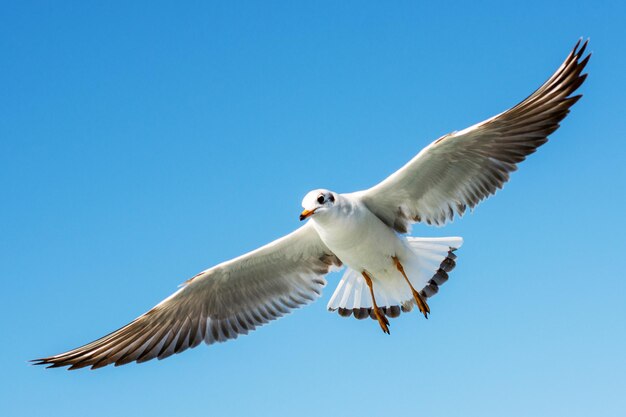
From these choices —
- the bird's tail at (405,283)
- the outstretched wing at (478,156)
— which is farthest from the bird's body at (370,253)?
the outstretched wing at (478,156)

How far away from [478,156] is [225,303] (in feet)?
11.0

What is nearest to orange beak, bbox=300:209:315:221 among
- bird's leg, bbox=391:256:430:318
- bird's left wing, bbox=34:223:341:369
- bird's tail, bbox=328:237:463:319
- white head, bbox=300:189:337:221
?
white head, bbox=300:189:337:221

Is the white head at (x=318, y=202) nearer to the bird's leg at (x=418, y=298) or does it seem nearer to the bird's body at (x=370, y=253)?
the bird's body at (x=370, y=253)

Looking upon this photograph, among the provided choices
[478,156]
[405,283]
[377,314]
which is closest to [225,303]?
[377,314]

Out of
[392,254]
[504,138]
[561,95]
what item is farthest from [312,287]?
[561,95]

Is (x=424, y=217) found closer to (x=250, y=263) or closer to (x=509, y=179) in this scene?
(x=509, y=179)

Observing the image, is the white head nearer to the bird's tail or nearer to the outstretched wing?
the outstretched wing

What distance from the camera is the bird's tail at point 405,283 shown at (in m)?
9.98

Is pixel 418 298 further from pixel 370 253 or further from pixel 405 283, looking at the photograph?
pixel 370 253

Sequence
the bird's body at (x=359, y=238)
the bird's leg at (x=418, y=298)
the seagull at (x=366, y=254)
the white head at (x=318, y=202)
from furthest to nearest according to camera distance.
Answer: the bird's leg at (x=418, y=298) < the seagull at (x=366, y=254) < the bird's body at (x=359, y=238) < the white head at (x=318, y=202)

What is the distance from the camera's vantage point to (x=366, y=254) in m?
9.58

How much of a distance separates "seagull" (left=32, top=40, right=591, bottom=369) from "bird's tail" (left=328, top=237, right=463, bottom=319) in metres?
0.01

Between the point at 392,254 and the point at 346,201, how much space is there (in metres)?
1.00

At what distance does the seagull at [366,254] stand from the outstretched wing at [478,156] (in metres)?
0.01
